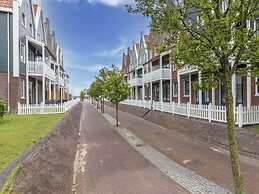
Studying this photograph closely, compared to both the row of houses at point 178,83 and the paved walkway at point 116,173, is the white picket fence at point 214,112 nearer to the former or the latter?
the row of houses at point 178,83

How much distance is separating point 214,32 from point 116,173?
4960 millimetres

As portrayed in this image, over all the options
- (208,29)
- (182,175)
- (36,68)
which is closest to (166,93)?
(36,68)

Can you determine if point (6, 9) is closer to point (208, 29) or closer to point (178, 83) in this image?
point (178, 83)

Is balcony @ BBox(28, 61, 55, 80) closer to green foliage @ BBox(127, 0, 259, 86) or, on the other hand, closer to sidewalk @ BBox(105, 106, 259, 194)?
sidewalk @ BBox(105, 106, 259, 194)

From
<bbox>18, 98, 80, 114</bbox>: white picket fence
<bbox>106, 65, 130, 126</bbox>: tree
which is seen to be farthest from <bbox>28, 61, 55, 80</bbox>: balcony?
<bbox>106, 65, 130, 126</bbox>: tree

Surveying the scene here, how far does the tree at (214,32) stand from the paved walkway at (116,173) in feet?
7.73

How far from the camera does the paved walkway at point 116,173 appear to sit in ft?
18.0

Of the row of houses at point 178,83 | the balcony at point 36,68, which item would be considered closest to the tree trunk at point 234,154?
the row of houses at point 178,83

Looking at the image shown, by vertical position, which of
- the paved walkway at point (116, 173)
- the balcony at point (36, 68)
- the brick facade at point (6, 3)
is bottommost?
the paved walkway at point (116, 173)

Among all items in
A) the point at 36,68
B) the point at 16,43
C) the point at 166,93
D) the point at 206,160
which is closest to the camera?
the point at 206,160

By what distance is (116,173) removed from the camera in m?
6.63

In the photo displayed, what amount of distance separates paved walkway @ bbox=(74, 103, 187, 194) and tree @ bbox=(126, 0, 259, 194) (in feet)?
7.73

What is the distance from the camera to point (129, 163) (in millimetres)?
7602

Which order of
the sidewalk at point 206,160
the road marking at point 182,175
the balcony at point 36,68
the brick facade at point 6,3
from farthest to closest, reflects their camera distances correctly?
the balcony at point 36,68 → the brick facade at point 6,3 → the sidewalk at point 206,160 → the road marking at point 182,175
